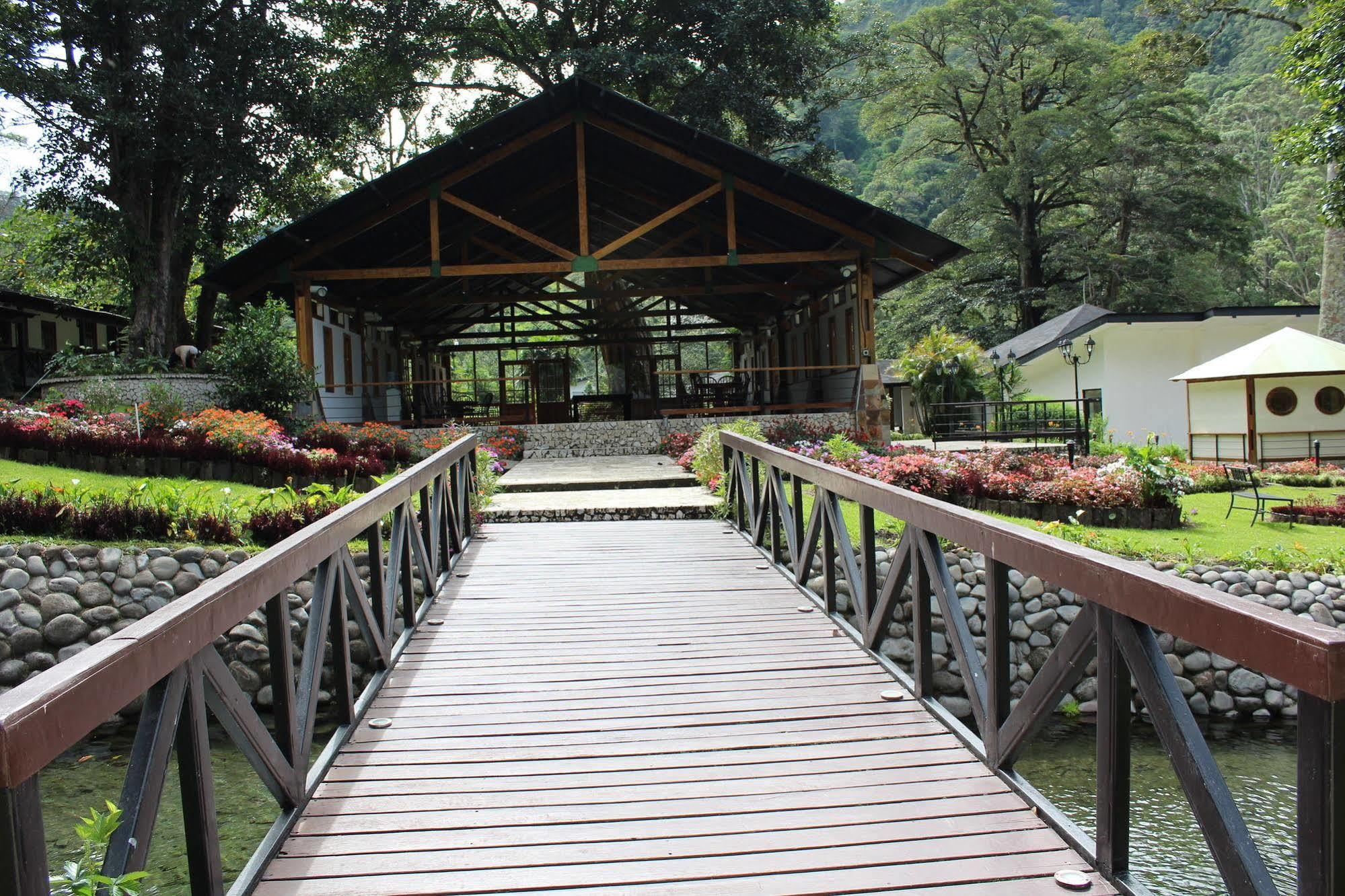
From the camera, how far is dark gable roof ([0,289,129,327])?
22.5m

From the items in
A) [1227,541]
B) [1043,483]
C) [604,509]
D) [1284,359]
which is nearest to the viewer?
[1227,541]

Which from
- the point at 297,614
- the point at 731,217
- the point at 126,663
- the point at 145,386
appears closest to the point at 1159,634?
the point at 297,614

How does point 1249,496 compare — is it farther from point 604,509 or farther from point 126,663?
point 126,663

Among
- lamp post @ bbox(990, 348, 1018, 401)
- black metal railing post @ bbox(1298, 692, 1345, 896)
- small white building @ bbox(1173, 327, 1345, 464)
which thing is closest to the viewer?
black metal railing post @ bbox(1298, 692, 1345, 896)

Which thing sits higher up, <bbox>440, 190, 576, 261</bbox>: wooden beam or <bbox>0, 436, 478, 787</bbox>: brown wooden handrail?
<bbox>440, 190, 576, 261</bbox>: wooden beam

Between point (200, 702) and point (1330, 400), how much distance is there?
2261cm

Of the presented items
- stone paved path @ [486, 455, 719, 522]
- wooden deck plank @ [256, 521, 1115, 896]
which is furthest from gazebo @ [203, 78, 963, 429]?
wooden deck plank @ [256, 521, 1115, 896]

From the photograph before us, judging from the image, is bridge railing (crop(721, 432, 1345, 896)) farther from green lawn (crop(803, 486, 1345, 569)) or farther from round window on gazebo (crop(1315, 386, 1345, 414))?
round window on gazebo (crop(1315, 386, 1345, 414))

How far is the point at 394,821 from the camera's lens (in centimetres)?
296

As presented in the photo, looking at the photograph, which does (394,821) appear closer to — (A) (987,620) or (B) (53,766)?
(A) (987,620)

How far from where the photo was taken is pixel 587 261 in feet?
53.2

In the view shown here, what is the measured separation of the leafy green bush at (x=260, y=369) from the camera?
45.6ft

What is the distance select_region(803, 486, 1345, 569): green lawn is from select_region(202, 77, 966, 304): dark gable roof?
673cm

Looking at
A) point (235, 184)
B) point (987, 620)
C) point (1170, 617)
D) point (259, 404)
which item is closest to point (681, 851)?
point (987, 620)
